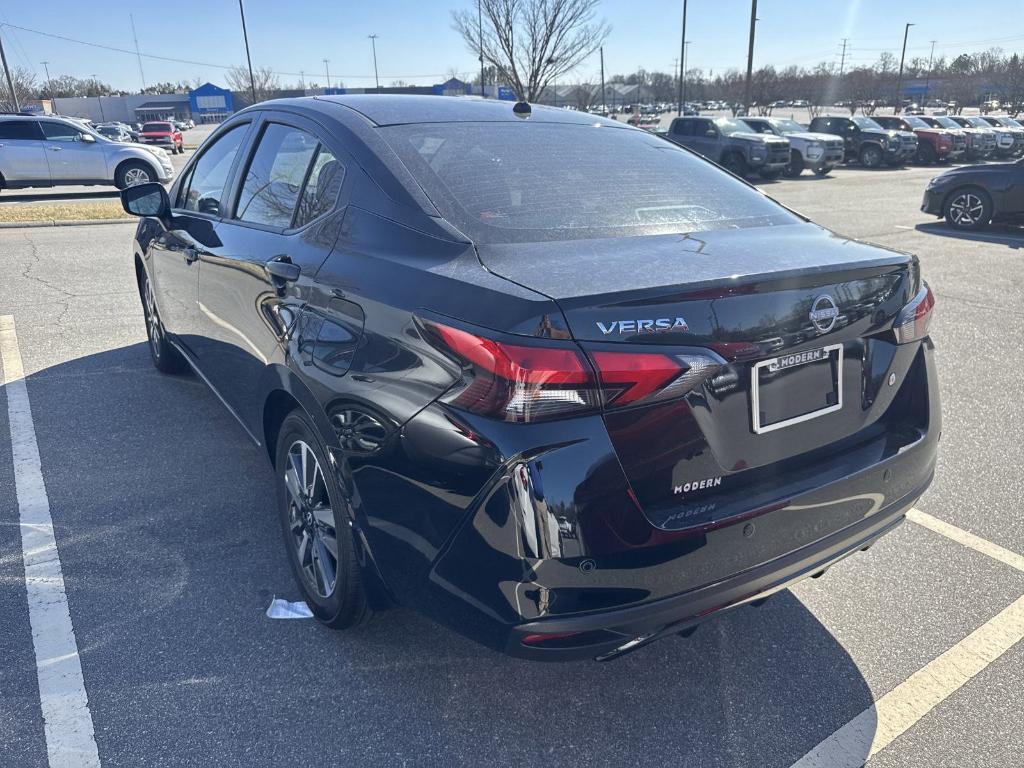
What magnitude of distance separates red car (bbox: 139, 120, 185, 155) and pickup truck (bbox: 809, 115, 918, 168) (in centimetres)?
2967

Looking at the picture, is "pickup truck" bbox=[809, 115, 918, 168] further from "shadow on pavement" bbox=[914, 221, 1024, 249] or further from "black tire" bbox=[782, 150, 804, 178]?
"shadow on pavement" bbox=[914, 221, 1024, 249]

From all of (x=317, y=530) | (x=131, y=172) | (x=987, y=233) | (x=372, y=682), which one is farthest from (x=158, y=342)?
(x=131, y=172)

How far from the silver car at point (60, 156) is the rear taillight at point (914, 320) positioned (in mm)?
18227

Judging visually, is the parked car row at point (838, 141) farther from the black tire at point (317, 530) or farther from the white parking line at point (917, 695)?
the black tire at point (317, 530)

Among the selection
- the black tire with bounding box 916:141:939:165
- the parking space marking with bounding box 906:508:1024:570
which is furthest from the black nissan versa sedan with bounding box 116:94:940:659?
the black tire with bounding box 916:141:939:165

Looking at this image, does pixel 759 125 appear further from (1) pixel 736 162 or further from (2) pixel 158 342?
(2) pixel 158 342

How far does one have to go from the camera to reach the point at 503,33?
1260 inches

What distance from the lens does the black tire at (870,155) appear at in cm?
2739

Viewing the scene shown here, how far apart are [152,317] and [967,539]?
503 centimetres

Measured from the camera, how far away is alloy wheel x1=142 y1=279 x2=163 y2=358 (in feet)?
17.1

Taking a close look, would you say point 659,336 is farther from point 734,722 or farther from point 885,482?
point 734,722

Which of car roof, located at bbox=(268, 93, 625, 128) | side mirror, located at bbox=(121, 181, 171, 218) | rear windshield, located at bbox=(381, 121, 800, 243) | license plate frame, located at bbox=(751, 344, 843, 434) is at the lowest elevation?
license plate frame, located at bbox=(751, 344, 843, 434)

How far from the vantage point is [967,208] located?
42.0ft

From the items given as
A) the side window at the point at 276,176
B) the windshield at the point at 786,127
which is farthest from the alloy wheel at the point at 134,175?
the windshield at the point at 786,127
